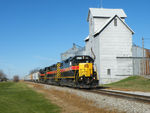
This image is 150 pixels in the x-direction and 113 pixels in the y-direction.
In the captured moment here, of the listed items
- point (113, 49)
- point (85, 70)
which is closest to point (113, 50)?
point (113, 49)

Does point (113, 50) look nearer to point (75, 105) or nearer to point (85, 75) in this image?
point (85, 75)

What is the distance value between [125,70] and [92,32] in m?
11.2

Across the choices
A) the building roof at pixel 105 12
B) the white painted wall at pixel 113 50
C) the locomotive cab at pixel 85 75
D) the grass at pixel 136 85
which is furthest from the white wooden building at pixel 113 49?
the locomotive cab at pixel 85 75

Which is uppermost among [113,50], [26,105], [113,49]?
[113,49]

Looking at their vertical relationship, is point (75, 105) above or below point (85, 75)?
below

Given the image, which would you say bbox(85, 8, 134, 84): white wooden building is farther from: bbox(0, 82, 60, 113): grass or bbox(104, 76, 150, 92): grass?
bbox(0, 82, 60, 113): grass

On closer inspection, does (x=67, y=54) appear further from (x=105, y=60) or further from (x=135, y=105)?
(x=135, y=105)

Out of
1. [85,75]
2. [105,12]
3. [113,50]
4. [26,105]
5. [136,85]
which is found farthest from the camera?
[105,12]

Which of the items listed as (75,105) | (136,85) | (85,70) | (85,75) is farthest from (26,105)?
(136,85)

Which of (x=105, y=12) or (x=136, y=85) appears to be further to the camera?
(x=105, y=12)

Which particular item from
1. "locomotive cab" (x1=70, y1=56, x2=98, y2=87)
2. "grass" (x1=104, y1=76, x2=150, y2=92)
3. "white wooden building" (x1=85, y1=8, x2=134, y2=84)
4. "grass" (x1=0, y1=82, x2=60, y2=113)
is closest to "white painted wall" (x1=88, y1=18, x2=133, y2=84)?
"white wooden building" (x1=85, y1=8, x2=134, y2=84)

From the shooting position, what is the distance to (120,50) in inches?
1811

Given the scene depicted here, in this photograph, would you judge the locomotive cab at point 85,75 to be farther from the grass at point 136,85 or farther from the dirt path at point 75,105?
the dirt path at point 75,105

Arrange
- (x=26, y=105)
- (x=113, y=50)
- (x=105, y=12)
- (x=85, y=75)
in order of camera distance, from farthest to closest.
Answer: (x=105, y=12), (x=113, y=50), (x=85, y=75), (x=26, y=105)
